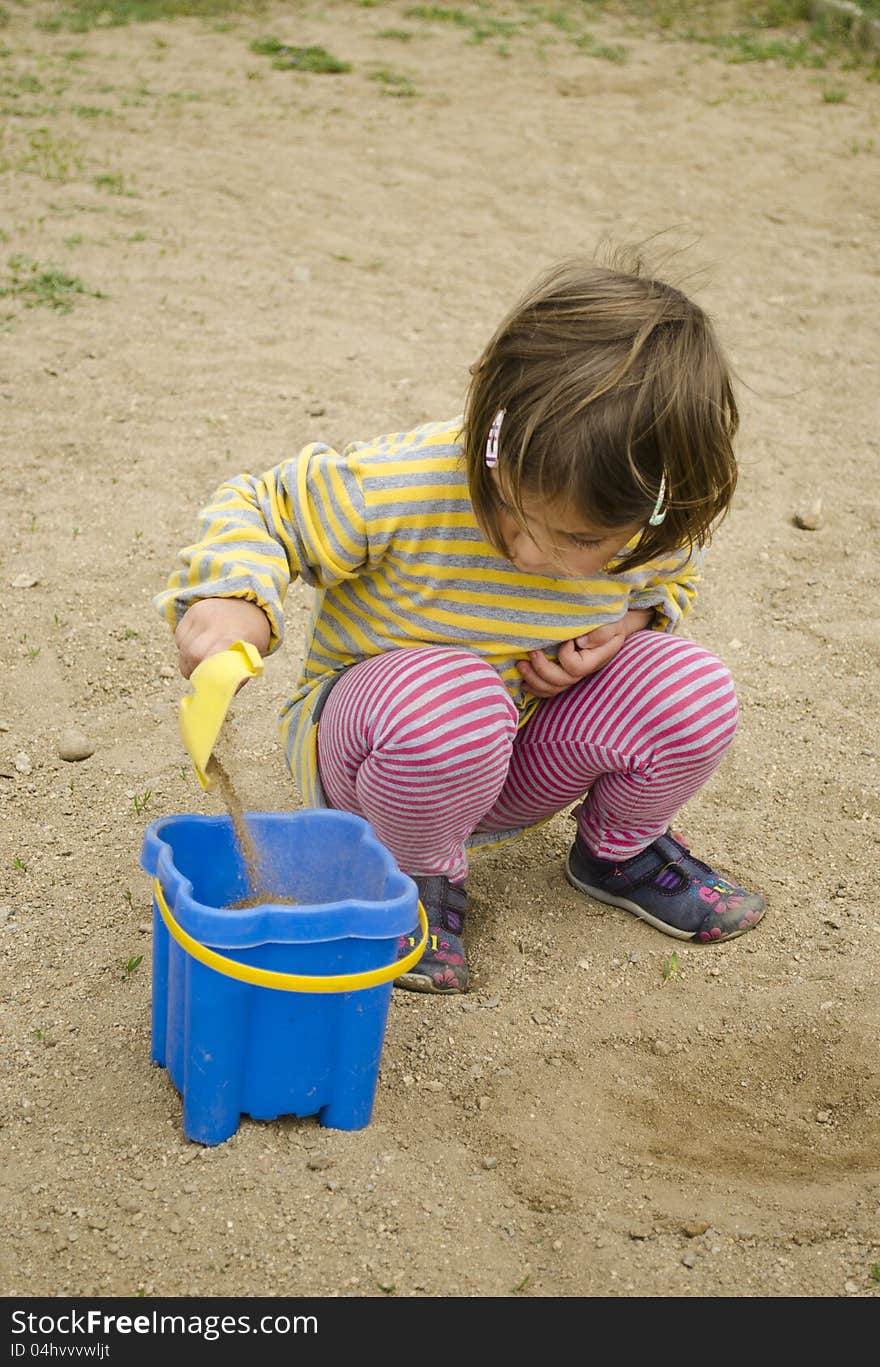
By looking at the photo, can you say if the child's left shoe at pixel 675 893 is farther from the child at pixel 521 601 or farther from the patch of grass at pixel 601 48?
the patch of grass at pixel 601 48

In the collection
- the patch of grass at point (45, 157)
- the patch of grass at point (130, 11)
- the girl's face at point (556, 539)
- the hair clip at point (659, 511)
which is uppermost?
the hair clip at point (659, 511)

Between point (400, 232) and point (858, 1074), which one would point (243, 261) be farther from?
point (858, 1074)

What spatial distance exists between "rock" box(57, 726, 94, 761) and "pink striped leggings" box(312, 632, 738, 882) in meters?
0.61

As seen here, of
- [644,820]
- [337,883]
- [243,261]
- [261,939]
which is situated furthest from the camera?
[243,261]

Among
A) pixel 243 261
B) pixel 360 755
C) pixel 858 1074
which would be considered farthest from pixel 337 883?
pixel 243 261

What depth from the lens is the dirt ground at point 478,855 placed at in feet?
5.67

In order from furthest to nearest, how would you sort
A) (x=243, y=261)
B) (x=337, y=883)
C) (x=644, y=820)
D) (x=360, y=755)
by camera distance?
1. (x=243, y=261)
2. (x=644, y=820)
3. (x=360, y=755)
4. (x=337, y=883)

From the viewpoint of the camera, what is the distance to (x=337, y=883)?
6.24ft

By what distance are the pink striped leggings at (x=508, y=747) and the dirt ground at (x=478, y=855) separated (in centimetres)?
21

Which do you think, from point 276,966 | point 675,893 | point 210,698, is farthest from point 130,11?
point 276,966

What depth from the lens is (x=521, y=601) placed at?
6.86ft

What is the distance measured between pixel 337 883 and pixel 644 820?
61cm

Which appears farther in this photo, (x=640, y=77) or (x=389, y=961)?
(x=640, y=77)

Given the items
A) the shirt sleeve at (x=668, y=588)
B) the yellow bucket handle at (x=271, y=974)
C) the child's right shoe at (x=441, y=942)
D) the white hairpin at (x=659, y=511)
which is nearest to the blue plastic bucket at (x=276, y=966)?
the yellow bucket handle at (x=271, y=974)
